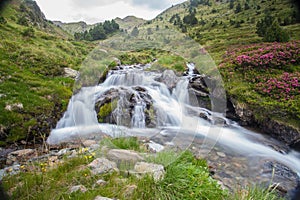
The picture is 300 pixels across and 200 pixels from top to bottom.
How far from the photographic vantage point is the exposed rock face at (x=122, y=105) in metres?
4.00

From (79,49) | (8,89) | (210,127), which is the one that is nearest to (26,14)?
(79,49)

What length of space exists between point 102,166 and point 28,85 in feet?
19.5

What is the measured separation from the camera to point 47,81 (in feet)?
26.7

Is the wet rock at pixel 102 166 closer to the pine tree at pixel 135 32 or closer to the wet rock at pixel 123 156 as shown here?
the wet rock at pixel 123 156

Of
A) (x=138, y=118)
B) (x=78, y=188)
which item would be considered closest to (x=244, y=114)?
(x=138, y=118)

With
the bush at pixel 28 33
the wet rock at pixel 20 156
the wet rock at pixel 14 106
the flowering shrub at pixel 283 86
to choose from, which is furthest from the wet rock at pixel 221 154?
the bush at pixel 28 33

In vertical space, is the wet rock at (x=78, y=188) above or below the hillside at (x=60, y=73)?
below

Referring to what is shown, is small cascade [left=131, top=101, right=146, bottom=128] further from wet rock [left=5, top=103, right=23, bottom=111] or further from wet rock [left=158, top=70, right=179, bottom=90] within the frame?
wet rock [left=5, top=103, right=23, bottom=111]

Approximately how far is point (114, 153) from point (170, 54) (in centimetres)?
241

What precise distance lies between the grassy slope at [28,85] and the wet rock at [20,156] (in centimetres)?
59

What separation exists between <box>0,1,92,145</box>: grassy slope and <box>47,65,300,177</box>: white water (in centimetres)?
59

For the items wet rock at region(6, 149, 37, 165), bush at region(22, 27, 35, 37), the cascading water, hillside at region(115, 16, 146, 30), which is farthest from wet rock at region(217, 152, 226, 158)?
bush at region(22, 27, 35, 37)

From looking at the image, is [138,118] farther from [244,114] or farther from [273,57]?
[273,57]

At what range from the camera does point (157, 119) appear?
4.55 meters
